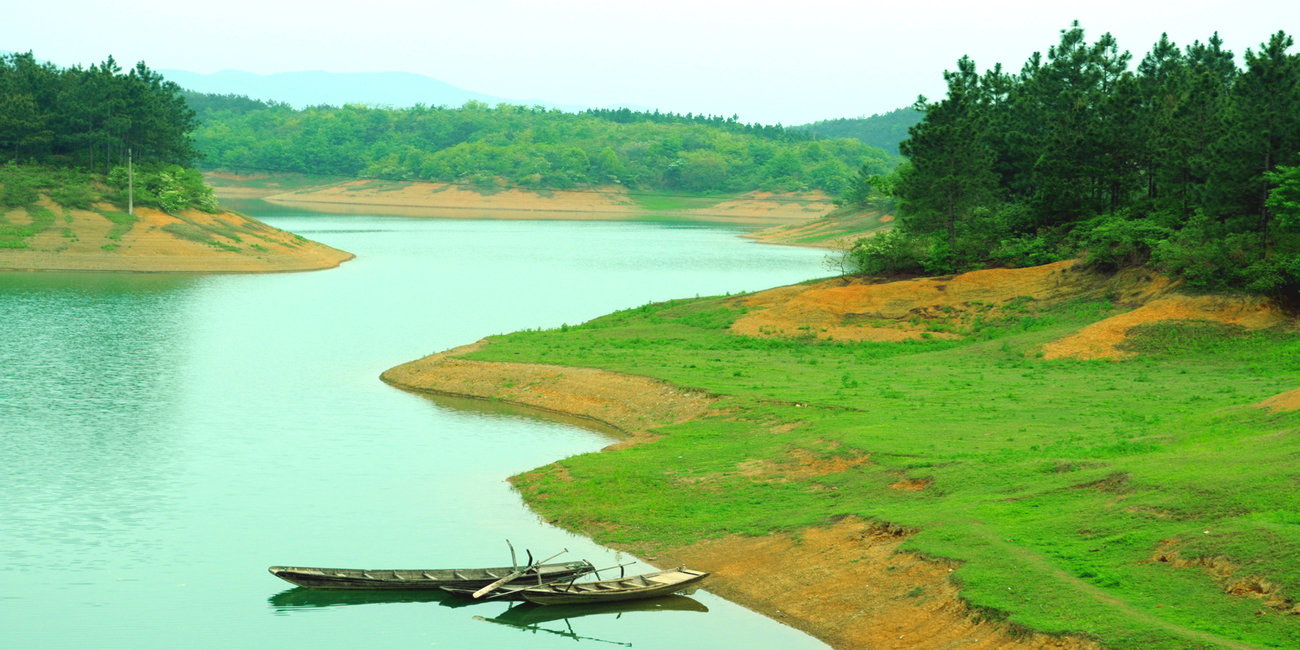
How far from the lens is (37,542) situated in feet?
88.9

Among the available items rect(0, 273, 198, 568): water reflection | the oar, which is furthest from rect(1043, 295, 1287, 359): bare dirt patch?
rect(0, 273, 198, 568): water reflection

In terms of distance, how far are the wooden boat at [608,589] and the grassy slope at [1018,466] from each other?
11.4 feet

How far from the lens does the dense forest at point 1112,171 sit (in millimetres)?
47125

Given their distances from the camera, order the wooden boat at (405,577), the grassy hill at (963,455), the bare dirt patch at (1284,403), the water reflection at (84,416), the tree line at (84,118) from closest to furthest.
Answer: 1. the grassy hill at (963,455)
2. the wooden boat at (405,577)
3. the bare dirt patch at (1284,403)
4. the water reflection at (84,416)
5. the tree line at (84,118)

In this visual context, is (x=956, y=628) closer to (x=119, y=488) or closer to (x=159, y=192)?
(x=119, y=488)

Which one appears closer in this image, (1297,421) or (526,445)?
(1297,421)

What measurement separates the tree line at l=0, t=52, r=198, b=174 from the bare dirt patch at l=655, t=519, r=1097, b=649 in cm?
9527

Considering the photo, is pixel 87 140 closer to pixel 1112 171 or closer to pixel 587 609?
pixel 1112 171

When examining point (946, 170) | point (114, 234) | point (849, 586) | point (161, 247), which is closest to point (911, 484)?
point (849, 586)

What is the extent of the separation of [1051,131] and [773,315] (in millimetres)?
18048

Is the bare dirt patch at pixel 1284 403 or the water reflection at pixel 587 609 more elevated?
the bare dirt patch at pixel 1284 403

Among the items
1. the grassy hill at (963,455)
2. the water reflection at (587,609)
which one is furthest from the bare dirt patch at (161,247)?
the water reflection at (587,609)

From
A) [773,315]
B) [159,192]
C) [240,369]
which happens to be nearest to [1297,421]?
[773,315]

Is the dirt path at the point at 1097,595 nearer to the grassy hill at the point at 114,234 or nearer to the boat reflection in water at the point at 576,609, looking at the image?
the boat reflection in water at the point at 576,609
